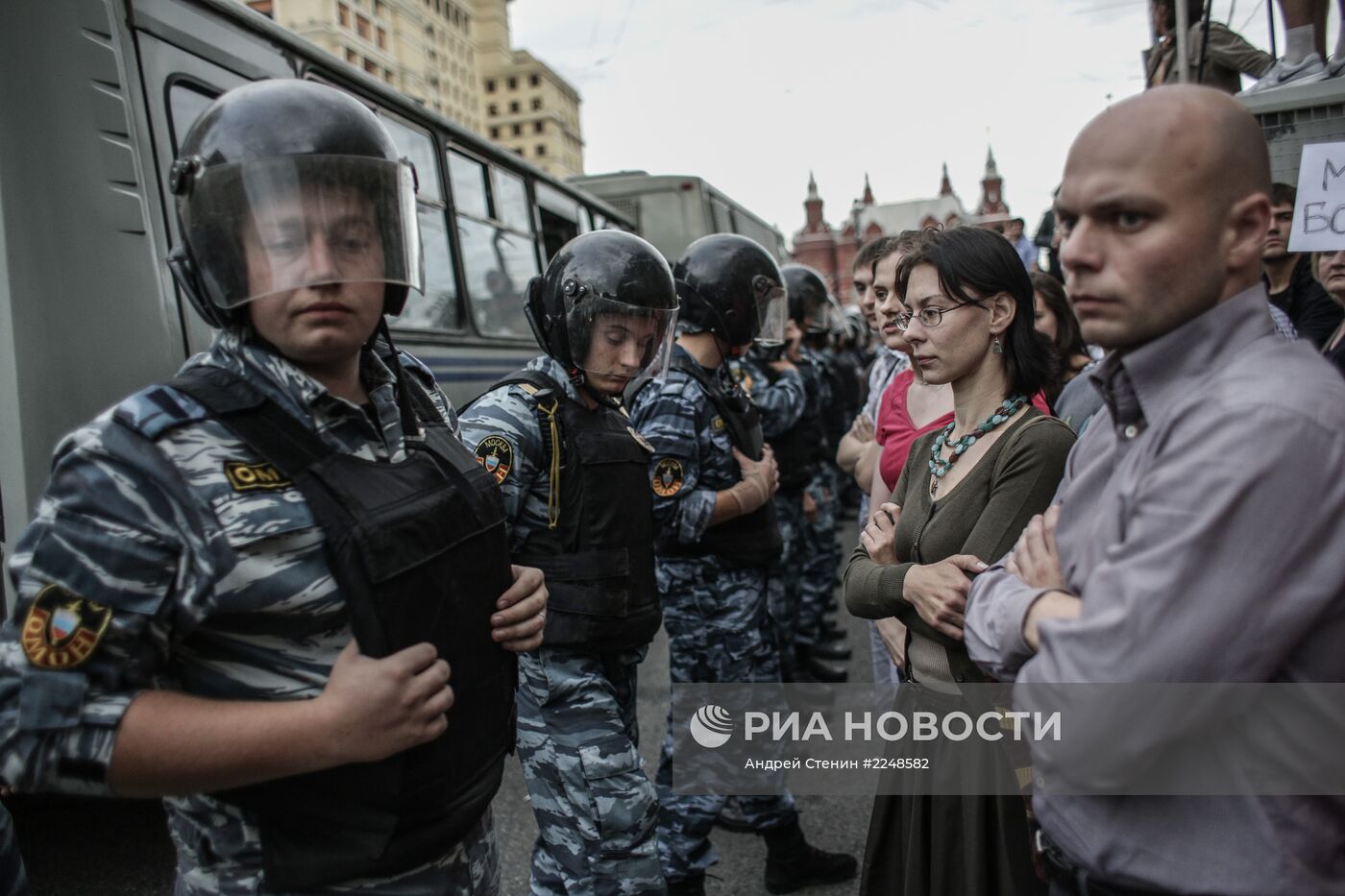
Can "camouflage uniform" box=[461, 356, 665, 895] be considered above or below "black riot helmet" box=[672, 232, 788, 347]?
below

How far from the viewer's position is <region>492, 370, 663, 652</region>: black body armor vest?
95.3 inches

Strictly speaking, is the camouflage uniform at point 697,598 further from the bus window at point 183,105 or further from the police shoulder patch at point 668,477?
the bus window at point 183,105

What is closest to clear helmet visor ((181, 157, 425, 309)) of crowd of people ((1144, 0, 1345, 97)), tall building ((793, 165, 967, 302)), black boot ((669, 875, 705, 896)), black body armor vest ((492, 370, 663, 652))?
black body armor vest ((492, 370, 663, 652))

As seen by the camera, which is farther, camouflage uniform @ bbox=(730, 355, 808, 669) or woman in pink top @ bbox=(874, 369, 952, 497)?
camouflage uniform @ bbox=(730, 355, 808, 669)

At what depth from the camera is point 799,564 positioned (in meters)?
5.36

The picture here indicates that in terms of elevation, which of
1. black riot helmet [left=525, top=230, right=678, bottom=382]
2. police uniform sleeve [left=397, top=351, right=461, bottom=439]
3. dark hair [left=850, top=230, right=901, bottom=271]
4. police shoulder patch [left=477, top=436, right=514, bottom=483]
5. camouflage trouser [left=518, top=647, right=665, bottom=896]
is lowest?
camouflage trouser [left=518, top=647, right=665, bottom=896]

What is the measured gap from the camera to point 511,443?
2400 mm

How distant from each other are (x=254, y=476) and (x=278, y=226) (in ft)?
1.25

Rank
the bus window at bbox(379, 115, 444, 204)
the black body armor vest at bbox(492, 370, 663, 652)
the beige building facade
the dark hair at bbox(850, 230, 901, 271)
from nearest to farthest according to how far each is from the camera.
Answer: the black body armor vest at bbox(492, 370, 663, 652)
the dark hair at bbox(850, 230, 901, 271)
the bus window at bbox(379, 115, 444, 204)
the beige building facade

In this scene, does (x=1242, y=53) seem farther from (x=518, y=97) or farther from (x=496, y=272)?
(x=518, y=97)

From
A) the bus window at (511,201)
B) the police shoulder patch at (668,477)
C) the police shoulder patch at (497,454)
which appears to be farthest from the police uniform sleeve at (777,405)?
the bus window at (511,201)

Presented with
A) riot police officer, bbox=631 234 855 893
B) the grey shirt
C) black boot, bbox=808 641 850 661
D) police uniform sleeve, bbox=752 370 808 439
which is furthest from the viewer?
black boot, bbox=808 641 850 661

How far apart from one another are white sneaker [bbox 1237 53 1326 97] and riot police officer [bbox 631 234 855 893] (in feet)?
6.53

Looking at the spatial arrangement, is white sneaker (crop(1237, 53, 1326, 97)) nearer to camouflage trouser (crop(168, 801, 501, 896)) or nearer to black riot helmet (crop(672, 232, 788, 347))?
black riot helmet (crop(672, 232, 788, 347))
